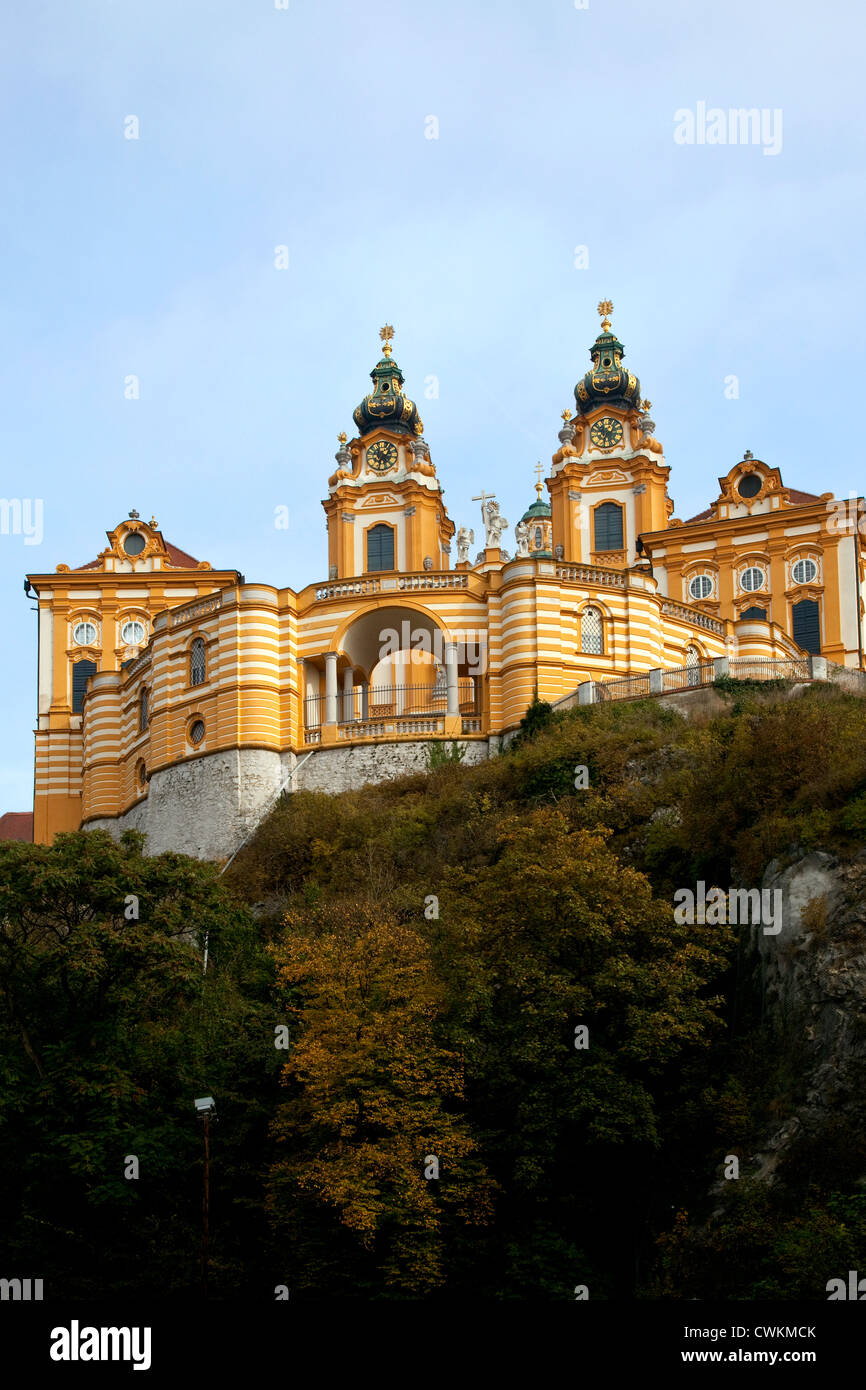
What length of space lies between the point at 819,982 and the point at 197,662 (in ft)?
96.2

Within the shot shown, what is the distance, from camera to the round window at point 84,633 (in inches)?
3105

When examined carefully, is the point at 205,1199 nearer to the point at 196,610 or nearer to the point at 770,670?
the point at 770,670

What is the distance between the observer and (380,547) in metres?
82.5

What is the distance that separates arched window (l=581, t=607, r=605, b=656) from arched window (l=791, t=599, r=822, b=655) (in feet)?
60.0

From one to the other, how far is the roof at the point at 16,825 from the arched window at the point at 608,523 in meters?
29.7

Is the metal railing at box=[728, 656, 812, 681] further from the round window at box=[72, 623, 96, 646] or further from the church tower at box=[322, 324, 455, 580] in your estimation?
the round window at box=[72, 623, 96, 646]

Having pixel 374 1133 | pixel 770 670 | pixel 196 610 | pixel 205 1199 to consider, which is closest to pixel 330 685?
pixel 196 610

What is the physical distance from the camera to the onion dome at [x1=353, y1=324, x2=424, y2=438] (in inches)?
3342

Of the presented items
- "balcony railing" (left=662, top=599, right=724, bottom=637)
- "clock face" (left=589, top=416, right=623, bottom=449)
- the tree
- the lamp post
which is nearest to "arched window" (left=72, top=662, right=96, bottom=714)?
"clock face" (left=589, top=416, right=623, bottom=449)

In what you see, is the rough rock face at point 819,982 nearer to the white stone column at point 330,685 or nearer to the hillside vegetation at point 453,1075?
the hillside vegetation at point 453,1075

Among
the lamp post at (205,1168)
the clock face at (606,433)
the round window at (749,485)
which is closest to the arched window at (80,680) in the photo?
the clock face at (606,433)

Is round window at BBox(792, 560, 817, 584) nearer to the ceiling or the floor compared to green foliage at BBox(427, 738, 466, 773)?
Answer: nearer to the ceiling
